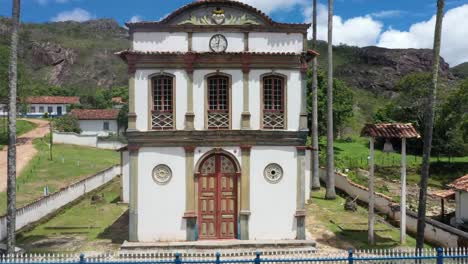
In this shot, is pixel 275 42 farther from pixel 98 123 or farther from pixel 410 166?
pixel 98 123

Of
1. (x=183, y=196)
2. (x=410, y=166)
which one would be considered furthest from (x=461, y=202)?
(x=410, y=166)

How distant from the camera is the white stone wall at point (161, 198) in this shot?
14.9 meters

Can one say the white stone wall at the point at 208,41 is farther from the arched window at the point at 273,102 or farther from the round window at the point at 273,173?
the round window at the point at 273,173

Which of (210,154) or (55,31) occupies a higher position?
(55,31)

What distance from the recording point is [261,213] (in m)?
15.1

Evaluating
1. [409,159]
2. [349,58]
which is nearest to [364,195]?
[409,159]

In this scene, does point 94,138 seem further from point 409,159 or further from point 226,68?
point 226,68

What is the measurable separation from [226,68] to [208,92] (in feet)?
Result: 3.33

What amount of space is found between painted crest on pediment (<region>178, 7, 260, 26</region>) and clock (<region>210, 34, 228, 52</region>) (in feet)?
1.57

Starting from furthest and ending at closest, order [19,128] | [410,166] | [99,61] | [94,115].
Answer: [99,61] < [94,115] < [19,128] < [410,166]

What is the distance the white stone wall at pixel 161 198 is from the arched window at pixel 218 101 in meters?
1.49

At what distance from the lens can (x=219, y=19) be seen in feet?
49.2

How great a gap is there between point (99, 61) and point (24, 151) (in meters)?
96.0

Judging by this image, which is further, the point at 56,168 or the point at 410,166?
the point at 410,166
